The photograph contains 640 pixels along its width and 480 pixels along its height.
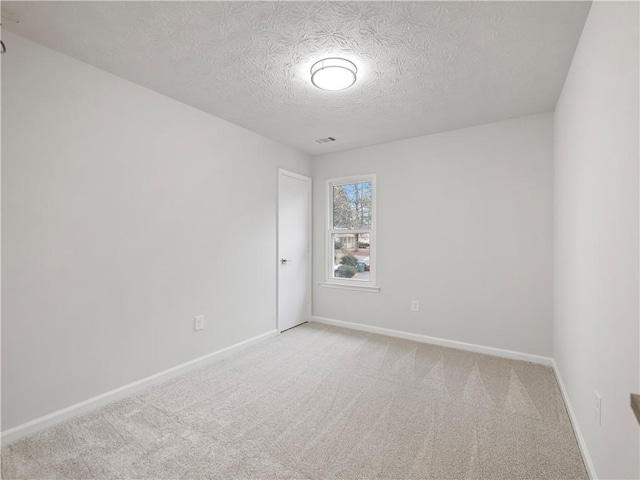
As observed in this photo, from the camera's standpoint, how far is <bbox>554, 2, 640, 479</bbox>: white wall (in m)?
1.15

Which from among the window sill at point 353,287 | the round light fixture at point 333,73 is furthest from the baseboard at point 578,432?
the round light fixture at point 333,73

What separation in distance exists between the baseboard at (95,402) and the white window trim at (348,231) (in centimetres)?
174

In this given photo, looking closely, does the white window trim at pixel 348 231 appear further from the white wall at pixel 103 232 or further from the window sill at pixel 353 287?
the white wall at pixel 103 232

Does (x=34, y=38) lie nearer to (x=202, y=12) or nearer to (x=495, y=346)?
(x=202, y=12)

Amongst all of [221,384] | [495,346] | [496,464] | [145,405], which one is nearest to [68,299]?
[145,405]

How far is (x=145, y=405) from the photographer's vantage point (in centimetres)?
230

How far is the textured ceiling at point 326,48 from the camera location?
5.63 feet

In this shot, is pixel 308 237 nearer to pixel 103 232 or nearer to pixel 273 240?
pixel 273 240

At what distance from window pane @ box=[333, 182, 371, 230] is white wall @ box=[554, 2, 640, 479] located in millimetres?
2267

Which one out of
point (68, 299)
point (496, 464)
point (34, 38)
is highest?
point (34, 38)

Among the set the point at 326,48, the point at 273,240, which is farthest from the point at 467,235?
the point at 326,48

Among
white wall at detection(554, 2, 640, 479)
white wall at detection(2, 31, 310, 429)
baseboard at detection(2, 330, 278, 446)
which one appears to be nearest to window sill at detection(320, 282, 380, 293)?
white wall at detection(2, 31, 310, 429)

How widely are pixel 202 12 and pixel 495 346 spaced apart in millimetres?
3779

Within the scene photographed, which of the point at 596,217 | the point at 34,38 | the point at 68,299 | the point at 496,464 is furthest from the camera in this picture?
the point at 68,299
